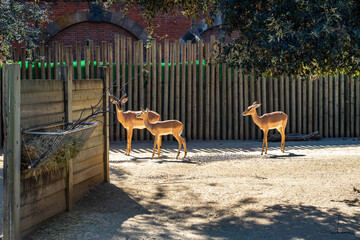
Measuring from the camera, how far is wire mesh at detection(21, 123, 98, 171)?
500 cm

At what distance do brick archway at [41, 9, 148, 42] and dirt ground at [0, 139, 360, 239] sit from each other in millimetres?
7983

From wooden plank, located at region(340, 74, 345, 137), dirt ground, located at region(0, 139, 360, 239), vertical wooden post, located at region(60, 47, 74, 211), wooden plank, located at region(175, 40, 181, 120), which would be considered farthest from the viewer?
wooden plank, located at region(340, 74, 345, 137)

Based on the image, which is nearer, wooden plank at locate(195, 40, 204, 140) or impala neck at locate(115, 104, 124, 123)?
impala neck at locate(115, 104, 124, 123)

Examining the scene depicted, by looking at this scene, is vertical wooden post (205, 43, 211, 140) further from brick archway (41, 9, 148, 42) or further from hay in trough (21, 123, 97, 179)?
hay in trough (21, 123, 97, 179)

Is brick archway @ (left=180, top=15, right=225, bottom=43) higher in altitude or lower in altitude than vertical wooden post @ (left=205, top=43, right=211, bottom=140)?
higher

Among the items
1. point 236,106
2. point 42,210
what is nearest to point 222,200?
point 42,210

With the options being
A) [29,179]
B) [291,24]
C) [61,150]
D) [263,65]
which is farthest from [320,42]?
[29,179]

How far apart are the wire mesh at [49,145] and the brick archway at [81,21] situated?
465 inches

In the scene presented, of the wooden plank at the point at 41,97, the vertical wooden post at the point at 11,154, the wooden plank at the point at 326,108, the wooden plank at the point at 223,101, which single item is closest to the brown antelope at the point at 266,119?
the wooden plank at the point at 223,101

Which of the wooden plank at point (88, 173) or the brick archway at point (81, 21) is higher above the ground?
the brick archway at point (81, 21)

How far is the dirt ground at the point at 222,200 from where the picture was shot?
560 cm

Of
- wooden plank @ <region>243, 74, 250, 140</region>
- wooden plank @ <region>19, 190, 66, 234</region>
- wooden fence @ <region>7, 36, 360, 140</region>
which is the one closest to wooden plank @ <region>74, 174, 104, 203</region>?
wooden plank @ <region>19, 190, 66, 234</region>

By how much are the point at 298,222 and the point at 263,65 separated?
2215 millimetres

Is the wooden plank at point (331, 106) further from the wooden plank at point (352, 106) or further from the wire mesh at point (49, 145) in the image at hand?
the wire mesh at point (49, 145)
